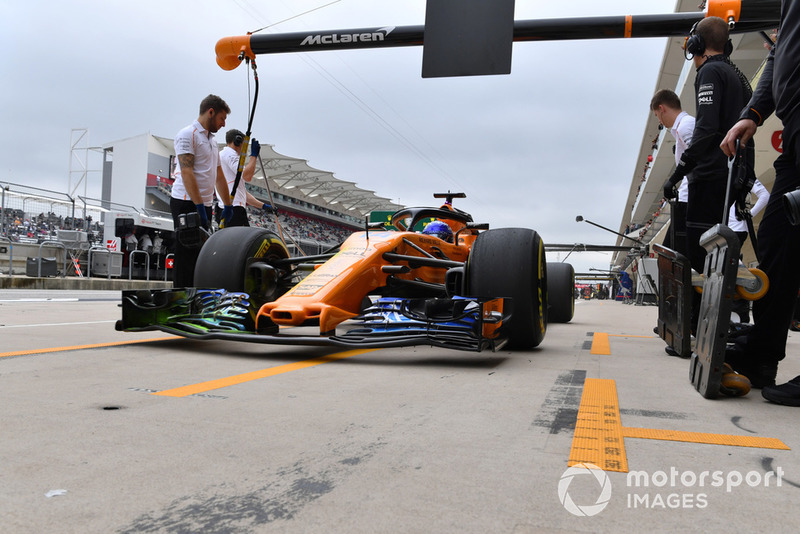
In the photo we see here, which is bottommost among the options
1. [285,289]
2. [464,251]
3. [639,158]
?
[285,289]

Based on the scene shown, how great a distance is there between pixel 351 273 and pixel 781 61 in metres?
2.79

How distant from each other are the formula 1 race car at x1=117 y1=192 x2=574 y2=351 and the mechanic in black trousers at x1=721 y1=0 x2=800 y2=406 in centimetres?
140

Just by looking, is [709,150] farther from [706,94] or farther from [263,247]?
[263,247]

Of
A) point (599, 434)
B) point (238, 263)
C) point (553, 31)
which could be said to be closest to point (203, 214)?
point (238, 263)

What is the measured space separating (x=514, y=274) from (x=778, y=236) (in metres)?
1.56

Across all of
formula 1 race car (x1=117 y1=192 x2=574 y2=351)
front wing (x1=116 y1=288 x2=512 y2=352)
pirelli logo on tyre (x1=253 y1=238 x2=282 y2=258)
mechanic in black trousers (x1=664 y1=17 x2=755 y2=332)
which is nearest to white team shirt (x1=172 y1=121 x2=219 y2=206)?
formula 1 race car (x1=117 y1=192 x2=574 y2=351)

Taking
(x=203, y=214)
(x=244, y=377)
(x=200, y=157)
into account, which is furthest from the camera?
(x=203, y=214)

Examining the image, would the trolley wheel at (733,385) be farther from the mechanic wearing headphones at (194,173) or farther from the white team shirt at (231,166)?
the white team shirt at (231,166)

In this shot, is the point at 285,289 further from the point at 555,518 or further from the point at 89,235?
the point at 89,235

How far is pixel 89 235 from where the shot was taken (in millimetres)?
19750

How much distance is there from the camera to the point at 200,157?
5.32 m

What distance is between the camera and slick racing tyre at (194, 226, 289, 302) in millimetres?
4500

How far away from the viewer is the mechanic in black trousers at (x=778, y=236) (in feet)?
8.68

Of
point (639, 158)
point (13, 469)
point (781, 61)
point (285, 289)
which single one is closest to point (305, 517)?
point (13, 469)
